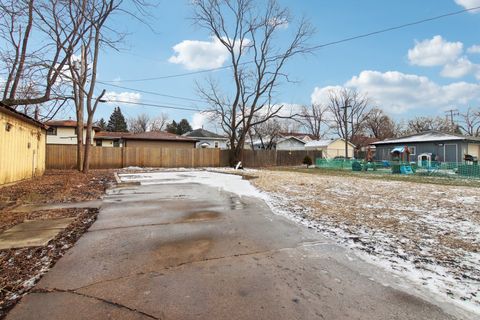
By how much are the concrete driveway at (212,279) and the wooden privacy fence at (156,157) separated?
20714 mm

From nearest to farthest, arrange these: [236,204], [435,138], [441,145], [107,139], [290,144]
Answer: [236,204] < [441,145] < [435,138] < [107,139] < [290,144]

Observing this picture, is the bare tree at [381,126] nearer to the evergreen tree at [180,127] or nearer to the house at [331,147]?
the house at [331,147]

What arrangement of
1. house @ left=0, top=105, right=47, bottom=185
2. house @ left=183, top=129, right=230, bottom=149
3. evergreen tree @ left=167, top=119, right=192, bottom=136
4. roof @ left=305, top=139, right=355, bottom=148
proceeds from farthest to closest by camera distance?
evergreen tree @ left=167, top=119, right=192, bottom=136 → house @ left=183, top=129, right=230, bottom=149 → roof @ left=305, top=139, right=355, bottom=148 → house @ left=0, top=105, right=47, bottom=185

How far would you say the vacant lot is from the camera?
3393mm

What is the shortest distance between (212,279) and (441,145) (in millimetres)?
30757

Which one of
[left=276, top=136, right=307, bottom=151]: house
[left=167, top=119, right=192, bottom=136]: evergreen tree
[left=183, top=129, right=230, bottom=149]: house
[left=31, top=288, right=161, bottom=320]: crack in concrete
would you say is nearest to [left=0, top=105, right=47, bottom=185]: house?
[left=31, top=288, right=161, bottom=320]: crack in concrete

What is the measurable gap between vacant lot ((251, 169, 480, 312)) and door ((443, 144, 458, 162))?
2062 centimetres

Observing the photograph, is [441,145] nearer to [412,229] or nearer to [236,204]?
[236,204]

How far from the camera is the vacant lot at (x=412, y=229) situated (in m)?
3.39

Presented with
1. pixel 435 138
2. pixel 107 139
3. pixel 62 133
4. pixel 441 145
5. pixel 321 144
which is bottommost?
pixel 441 145

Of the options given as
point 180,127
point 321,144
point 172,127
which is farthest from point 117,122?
point 321,144

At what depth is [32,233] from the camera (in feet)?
16.0

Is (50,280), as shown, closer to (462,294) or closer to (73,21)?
(462,294)

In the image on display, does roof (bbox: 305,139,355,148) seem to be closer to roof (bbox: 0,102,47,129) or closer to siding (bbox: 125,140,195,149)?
siding (bbox: 125,140,195,149)
